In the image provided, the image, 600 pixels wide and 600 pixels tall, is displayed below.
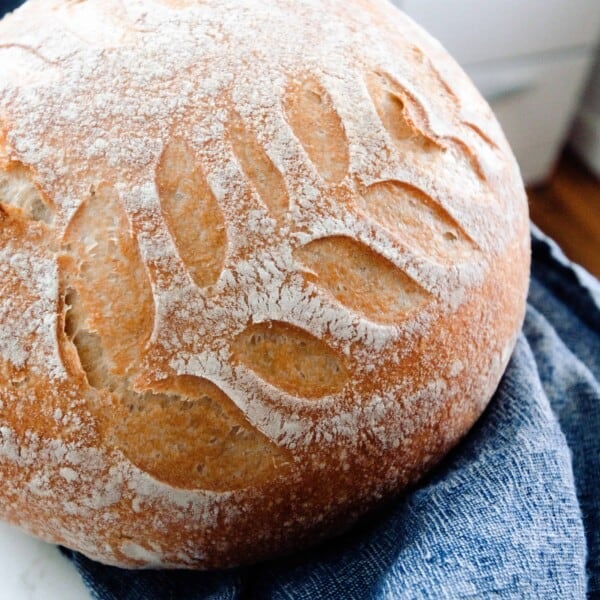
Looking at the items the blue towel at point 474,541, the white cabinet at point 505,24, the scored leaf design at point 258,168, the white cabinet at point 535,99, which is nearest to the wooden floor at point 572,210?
the white cabinet at point 535,99

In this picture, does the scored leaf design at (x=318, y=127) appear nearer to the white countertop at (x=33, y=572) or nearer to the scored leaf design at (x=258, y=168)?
the scored leaf design at (x=258, y=168)

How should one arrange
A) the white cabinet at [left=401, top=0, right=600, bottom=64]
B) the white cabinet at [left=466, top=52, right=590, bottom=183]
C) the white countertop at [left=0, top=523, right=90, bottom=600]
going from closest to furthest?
1. the white countertop at [left=0, top=523, right=90, bottom=600]
2. the white cabinet at [left=401, top=0, right=600, bottom=64]
3. the white cabinet at [left=466, top=52, right=590, bottom=183]

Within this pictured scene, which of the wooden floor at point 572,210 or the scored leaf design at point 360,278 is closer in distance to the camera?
the scored leaf design at point 360,278

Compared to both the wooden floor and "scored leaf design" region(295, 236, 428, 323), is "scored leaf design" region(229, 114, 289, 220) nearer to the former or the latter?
"scored leaf design" region(295, 236, 428, 323)

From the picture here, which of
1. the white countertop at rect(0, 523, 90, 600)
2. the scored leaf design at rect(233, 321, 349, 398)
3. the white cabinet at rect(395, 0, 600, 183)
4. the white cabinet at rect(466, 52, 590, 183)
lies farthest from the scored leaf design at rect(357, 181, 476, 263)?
the white cabinet at rect(466, 52, 590, 183)

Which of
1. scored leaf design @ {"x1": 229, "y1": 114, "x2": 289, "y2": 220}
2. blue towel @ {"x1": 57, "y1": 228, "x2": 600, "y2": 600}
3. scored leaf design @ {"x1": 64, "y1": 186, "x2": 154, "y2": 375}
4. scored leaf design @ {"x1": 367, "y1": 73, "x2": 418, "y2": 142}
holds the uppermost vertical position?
scored leaf design @ {"x1": 367, "y1": 73, "x2": 418, "y2": 142}

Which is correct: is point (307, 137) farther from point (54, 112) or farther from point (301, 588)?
point (301, 588)
